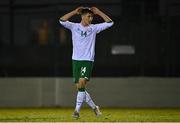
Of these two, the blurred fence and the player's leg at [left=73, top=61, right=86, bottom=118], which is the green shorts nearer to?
the player's leg at [left=73, top=61, right=86, bottom=118]

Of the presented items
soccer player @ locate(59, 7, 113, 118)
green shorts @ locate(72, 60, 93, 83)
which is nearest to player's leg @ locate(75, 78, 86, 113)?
soccer player @ locate(59, 7, 113, 118)

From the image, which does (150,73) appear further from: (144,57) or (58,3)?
(58,3)

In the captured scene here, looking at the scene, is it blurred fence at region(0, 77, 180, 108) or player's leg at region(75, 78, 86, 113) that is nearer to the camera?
player's leg at region(75, 78, 86, 113)

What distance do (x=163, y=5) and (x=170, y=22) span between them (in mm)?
→ 482

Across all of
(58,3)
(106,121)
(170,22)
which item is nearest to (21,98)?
(58,3)

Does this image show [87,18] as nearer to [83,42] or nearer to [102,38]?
[83,42]

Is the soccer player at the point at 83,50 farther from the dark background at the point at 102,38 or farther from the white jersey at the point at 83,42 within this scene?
the dark background at the point at 102,38

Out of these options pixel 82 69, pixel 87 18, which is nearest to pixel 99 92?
pixel 82 69

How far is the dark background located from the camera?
736 inches

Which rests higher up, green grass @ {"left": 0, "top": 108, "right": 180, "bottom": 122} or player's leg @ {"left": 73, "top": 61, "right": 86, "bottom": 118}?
player's leg @ {"left": 73, "top": 61, "right": 86, "bottom": 118}

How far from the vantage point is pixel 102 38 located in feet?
61.8

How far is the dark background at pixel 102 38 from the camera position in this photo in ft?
61.4

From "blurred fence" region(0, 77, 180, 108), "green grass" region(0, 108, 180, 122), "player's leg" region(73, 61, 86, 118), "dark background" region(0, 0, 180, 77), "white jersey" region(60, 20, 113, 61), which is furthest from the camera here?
"dark background" region(0, 0, 180, 77)

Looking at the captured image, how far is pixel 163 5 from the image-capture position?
18.6m
